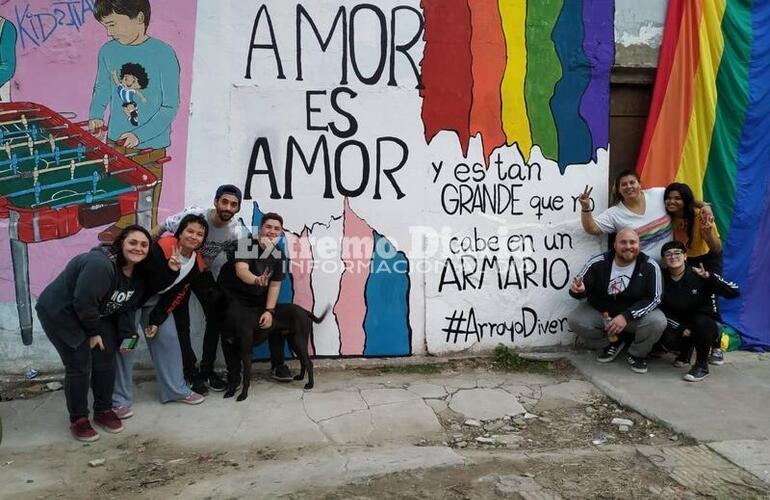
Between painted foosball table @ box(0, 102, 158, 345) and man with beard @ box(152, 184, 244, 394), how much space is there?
579 mm

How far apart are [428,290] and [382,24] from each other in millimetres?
2424

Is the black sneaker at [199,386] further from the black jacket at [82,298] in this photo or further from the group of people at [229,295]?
the black jacket at [82,298]

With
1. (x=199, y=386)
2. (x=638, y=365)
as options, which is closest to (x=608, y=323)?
(x=638, y=365)

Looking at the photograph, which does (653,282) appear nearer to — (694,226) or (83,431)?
(694,226)

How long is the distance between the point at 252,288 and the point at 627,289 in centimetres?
317

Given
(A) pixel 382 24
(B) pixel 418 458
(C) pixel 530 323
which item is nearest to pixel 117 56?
(A) pixel 382 24

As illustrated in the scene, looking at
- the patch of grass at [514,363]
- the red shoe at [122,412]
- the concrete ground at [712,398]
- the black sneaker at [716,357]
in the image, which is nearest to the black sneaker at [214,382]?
the red shoe at [122,412]

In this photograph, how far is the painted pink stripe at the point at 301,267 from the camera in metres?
5.19

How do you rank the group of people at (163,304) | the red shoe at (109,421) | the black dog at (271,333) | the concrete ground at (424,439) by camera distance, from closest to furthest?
1. the concrete ground at (424,439)
2. the group of people at (163,304)
3. the red shoe at (109,421)
4. the black dog at (271,333)

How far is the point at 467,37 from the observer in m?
5.27

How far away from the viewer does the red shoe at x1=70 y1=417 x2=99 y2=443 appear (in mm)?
3910

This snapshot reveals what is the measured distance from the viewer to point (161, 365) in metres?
4.39

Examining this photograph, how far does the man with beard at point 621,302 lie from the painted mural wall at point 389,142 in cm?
35

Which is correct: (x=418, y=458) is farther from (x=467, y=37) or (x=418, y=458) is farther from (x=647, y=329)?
(x=467, y=37)
